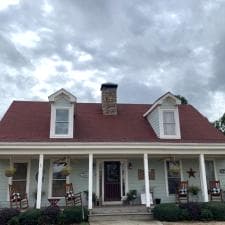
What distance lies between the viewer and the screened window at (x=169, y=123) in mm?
14703

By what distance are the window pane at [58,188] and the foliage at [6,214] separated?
276cm

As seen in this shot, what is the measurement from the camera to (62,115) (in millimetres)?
14195

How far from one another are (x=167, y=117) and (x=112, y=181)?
4.21 m

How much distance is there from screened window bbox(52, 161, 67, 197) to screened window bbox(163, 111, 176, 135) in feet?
17.2

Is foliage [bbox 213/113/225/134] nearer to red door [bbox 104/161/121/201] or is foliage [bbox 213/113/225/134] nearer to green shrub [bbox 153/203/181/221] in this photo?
red door [bbox 104/161/121/201]

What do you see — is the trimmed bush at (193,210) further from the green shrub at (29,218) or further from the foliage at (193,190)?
the green shrub at (29,218)

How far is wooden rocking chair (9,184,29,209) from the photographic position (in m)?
12.3

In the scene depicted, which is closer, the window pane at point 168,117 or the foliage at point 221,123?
the window pane at point 168,117

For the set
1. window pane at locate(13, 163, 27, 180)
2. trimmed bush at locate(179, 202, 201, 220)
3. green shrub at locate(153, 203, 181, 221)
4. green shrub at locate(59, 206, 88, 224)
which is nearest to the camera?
green shrub at locate(59, 206, 88, 224)

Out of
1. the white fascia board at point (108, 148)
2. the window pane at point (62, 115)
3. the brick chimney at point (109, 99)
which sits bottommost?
the white fascia board at point (108, 148)

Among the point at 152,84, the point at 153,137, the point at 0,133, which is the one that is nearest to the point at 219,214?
the point at 153,137

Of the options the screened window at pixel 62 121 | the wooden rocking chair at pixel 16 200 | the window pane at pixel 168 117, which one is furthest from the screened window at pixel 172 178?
the wooden rocking chair at pixel 16 200

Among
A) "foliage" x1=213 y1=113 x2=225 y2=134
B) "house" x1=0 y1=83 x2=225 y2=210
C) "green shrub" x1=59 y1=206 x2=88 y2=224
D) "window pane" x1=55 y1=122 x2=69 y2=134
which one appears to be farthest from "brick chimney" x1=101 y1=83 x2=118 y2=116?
"foliage" x1=213 y1=113 x2=225 y2=134

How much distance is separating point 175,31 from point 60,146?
838 cm
